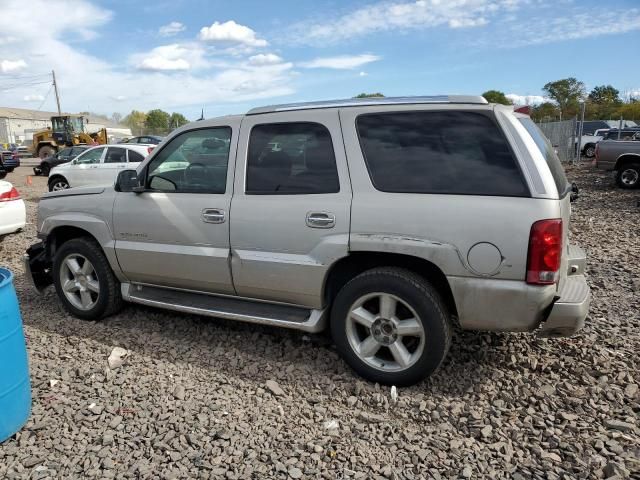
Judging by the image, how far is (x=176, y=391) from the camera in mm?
3395

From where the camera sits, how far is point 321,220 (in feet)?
11.0

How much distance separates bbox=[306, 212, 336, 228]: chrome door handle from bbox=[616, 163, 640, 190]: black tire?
1293 cm

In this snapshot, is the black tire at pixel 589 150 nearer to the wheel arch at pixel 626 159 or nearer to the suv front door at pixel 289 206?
the wheel arch at pixel 626 159

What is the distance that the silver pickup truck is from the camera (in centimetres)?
1298

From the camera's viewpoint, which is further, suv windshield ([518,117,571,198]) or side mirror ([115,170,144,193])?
side mirror ([115,170,144,193])

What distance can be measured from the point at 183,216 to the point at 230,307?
2.66 ft

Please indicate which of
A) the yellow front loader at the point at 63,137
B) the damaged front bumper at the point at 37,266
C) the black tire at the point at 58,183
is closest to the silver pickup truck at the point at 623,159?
the damaged front bumper at the point at 37,266

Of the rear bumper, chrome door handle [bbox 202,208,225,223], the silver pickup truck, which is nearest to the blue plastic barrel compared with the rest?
chrome door handle [bbox 202,208,225,223]

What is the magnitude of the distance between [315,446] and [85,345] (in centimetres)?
237

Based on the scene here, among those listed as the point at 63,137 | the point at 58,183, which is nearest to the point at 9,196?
the point at 58,183

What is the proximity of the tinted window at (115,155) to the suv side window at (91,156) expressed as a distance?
37 cm

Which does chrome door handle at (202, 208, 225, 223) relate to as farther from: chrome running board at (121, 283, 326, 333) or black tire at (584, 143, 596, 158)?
black tire at (584, 143, 596, 158)

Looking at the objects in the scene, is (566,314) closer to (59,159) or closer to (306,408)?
(306,408)

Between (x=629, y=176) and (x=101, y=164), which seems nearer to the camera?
(x=629, y=176)
